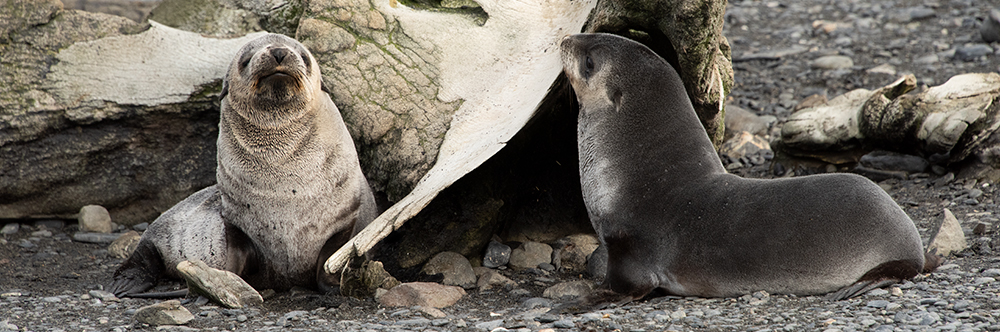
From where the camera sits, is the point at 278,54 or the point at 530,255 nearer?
the point at 278,54

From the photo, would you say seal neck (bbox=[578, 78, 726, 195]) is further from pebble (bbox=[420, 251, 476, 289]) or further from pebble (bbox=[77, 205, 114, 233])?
pebble (bbox=[77, 205, 114, 233])

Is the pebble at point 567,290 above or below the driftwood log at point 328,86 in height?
below

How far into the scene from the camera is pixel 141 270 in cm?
480

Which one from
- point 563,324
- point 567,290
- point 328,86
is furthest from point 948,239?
point 328,86

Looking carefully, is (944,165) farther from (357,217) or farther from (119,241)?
(119,241)

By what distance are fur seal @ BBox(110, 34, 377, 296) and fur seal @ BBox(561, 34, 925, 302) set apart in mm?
1329

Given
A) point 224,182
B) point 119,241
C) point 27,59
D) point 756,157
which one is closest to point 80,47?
point 27,59

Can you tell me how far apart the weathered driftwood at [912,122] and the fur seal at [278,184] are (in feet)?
11.2

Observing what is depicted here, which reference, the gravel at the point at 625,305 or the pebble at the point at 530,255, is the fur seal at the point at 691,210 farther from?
the pebble at the point at 530,255

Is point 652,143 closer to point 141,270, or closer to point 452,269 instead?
point 452,269

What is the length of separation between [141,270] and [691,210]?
122 inches

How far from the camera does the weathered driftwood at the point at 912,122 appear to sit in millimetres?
5410

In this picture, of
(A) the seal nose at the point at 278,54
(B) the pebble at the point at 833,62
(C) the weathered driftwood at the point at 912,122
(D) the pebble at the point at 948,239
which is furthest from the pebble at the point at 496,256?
(B) the pebble at the point at 833,62

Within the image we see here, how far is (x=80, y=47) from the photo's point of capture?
5688 millimetres
